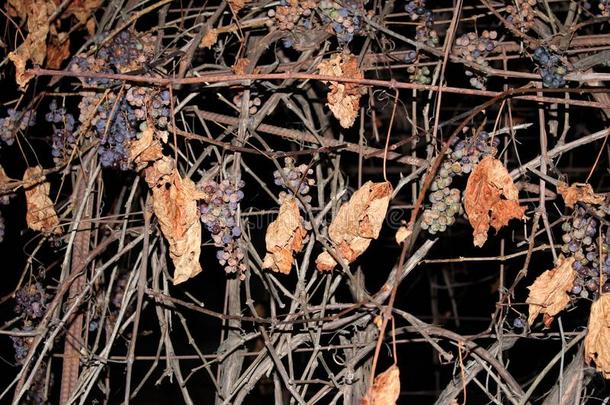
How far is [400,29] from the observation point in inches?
74.1

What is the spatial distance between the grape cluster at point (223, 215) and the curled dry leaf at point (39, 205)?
1.34 feet

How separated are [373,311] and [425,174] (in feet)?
0.89

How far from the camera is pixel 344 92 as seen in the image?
1.47 m

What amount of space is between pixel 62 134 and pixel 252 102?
442 millimetres

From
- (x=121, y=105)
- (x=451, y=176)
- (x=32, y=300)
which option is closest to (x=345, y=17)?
(x=451, y=176)

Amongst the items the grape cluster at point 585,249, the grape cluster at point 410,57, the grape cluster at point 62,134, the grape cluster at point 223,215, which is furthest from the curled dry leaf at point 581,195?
the grape cluster at point 62,134

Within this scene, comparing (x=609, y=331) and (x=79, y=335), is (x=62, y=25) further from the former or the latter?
(x=609, y=331)

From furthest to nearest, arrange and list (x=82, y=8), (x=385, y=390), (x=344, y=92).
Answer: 1. (x=82, y=8)
2. (x=344, y=92)
3. (x=385, y=390)

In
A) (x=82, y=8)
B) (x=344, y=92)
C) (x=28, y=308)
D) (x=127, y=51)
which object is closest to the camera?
(x=344, y=92)

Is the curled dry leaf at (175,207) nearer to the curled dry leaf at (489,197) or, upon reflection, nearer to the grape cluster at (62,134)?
the grape cluster at (62,134)

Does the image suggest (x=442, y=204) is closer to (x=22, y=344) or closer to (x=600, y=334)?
(x=600, y=334)

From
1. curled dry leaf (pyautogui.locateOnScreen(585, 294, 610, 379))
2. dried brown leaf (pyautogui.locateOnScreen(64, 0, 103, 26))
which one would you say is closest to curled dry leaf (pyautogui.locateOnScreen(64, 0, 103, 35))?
dried brown leaf (pyautogui.locateOnScreen(64, 0, 103, 26))

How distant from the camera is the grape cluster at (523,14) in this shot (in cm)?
148

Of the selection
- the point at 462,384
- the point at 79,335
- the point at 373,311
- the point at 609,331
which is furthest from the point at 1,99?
the point at 609,331
